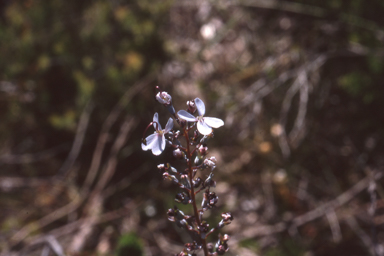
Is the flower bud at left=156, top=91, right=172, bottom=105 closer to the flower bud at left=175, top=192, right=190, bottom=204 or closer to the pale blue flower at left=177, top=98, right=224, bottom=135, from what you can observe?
Result: the pale blue flower at left=177, top=98, right=224, bottom=135

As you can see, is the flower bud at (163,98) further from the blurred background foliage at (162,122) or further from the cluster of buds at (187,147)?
the blurred background foliage at (162,122)

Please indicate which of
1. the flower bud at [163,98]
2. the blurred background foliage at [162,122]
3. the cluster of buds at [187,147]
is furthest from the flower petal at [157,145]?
the blurred background foliage at [162,122]

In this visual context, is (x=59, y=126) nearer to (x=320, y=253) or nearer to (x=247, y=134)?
(x=247, y=134)

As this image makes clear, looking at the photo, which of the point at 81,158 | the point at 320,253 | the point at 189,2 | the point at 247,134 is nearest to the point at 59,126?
the point at 81,158

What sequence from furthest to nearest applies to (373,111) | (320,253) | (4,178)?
1. (4,178)
2. (373,111)
3. (320,253)

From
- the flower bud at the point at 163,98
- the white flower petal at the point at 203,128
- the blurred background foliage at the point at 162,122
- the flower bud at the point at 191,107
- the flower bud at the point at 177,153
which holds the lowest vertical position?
the flower bud at the point at 177,153

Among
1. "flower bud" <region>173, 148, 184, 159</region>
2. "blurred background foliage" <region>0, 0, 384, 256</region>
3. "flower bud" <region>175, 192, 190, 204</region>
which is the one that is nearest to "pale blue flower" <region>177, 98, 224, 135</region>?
"flower bud" <region>173, 148, 184, 159</region>
